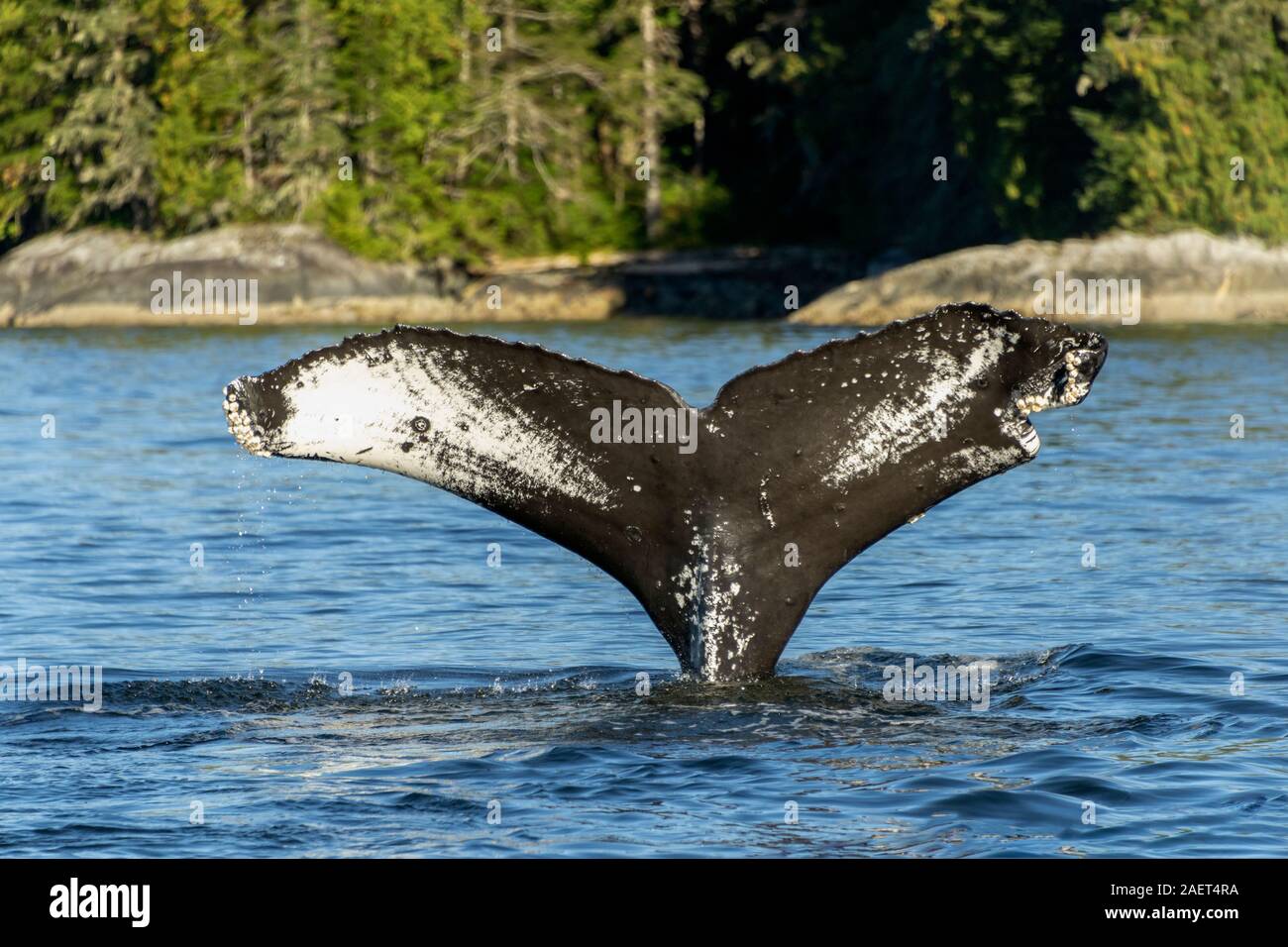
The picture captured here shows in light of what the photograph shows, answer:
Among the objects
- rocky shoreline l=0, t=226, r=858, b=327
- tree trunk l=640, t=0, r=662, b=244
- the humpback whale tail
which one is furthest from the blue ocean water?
tree trunk l=640, t=0, r=662, b=244

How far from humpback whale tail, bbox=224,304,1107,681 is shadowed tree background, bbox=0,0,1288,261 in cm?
4203

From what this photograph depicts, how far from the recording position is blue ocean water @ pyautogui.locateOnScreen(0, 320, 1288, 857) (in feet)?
22.3

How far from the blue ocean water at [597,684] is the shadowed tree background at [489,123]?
112 feet

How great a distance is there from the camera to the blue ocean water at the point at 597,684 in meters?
6.80

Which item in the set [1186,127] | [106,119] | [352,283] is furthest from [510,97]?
[1186,127]

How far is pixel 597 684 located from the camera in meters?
9.23

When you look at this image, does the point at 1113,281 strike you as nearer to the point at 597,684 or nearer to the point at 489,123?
the point at 489,123

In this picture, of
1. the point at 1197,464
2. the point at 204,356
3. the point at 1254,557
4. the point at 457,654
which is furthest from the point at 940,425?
the point at 204,356

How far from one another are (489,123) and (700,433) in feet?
163

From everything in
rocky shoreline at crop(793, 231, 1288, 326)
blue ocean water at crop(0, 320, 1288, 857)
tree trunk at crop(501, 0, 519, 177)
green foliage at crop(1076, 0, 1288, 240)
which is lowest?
blue ocean water at crop(0, 320, 1288, 857)

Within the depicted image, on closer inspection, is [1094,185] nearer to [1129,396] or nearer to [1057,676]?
Result: [1129,396]

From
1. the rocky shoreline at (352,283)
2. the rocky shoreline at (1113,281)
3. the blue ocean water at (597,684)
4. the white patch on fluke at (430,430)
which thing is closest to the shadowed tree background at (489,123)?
the rocky shoreline at (352,283)

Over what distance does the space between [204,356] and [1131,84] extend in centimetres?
2120

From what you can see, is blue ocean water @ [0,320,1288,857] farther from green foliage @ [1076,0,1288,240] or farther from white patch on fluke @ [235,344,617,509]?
green foliage @ [1076,0,1288,240]
